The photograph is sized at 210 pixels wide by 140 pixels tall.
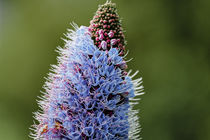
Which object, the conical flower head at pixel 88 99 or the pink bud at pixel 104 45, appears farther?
the pink bud at pixel 104 45

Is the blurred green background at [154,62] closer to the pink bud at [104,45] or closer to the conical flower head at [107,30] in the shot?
the conical flower head at [107,30]

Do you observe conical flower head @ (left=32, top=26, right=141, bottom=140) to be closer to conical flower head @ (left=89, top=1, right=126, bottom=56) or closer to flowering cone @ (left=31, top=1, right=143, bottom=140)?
flowering cone @ (left=31, top=1, right=143, bottom=140)

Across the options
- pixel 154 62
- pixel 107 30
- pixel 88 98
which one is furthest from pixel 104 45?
pixel 154 62

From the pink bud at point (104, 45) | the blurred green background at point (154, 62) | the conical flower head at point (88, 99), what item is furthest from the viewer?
the blurred green background at point (154, 62)

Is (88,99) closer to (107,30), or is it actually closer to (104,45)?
(104,45)

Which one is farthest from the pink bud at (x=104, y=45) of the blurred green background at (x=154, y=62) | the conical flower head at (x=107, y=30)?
the blurred green background at (x=154, y=62)

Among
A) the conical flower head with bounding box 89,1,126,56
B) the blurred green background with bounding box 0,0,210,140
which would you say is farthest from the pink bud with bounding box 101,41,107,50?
the blurred green background with bounding box 0,0,210,140

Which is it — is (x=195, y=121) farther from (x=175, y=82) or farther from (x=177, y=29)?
(x=177, y=29)
